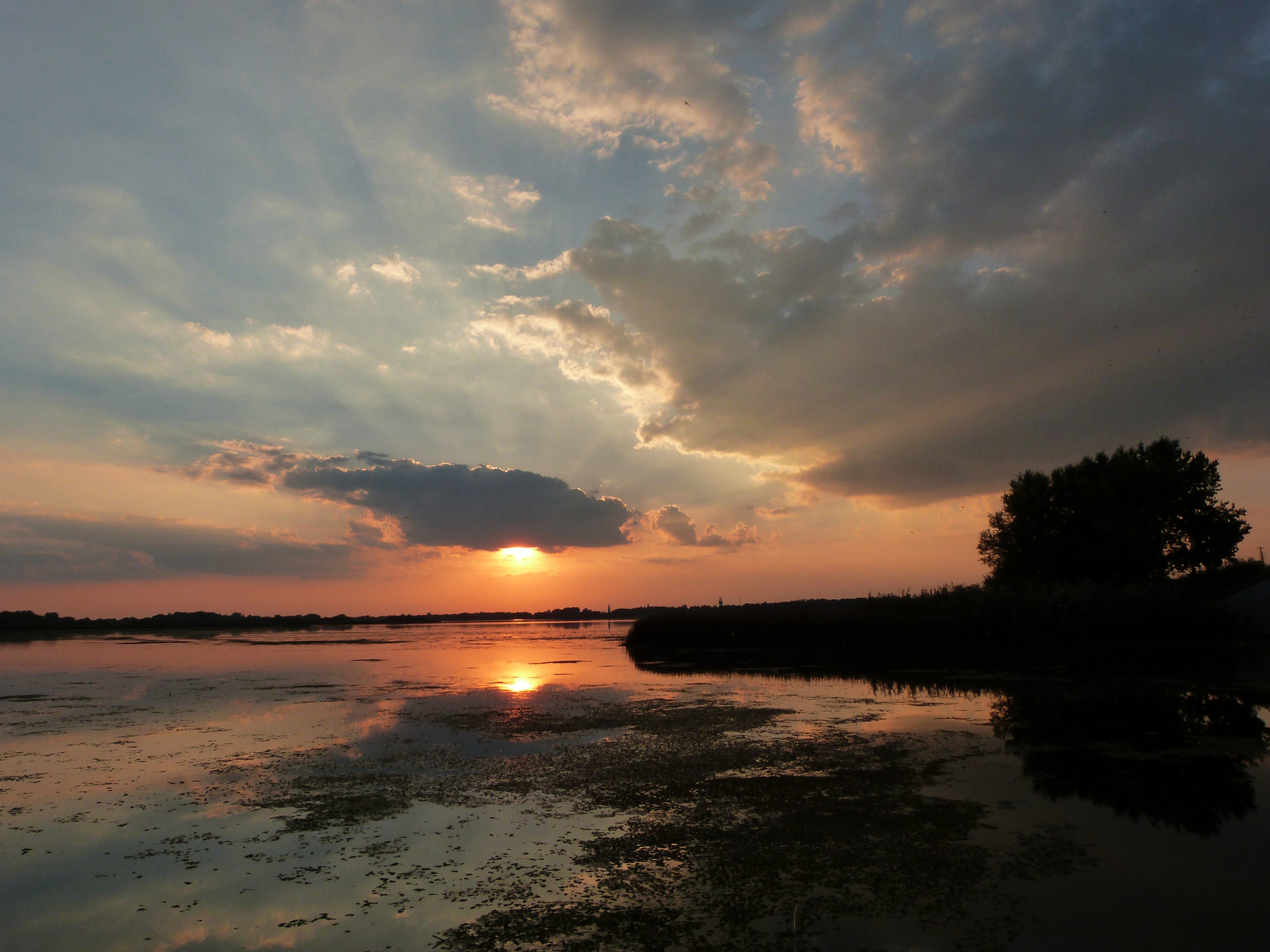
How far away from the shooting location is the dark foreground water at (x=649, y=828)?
13.1 ft

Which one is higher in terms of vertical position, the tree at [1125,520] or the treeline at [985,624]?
the tree at [1125,520]

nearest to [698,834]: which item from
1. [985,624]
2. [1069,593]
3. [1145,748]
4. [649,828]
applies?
[649,828]

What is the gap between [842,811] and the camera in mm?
5965

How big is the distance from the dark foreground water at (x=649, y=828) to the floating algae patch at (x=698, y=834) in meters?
0.03

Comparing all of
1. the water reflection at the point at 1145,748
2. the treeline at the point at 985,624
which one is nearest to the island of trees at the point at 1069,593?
the treeline at the point at 985,624

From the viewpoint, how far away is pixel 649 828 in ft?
18.6

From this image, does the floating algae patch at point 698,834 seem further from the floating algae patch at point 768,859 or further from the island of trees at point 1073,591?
the island of trees at point 1073,591

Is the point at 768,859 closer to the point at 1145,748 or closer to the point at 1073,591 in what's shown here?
the point at 1145,748

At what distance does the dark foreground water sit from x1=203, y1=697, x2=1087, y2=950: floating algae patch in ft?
0.10

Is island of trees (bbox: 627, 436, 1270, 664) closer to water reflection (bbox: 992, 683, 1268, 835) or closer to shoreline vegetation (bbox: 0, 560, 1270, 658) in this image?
shoreline vegetation (bbox: 0, 560, 1270, 658)

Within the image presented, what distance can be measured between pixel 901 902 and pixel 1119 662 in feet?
63.1

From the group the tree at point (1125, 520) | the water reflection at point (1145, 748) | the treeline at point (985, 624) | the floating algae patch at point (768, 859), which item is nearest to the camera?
the floating algae patch at point (768, 859)

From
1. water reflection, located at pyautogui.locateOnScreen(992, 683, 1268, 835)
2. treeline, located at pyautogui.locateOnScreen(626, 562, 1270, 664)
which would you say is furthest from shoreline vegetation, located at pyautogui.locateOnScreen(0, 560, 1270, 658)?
water reflection, located at pyautogui.locateOnScreen(992, 683, 1268, 835)

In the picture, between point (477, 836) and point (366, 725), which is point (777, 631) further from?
point (477, 836)
